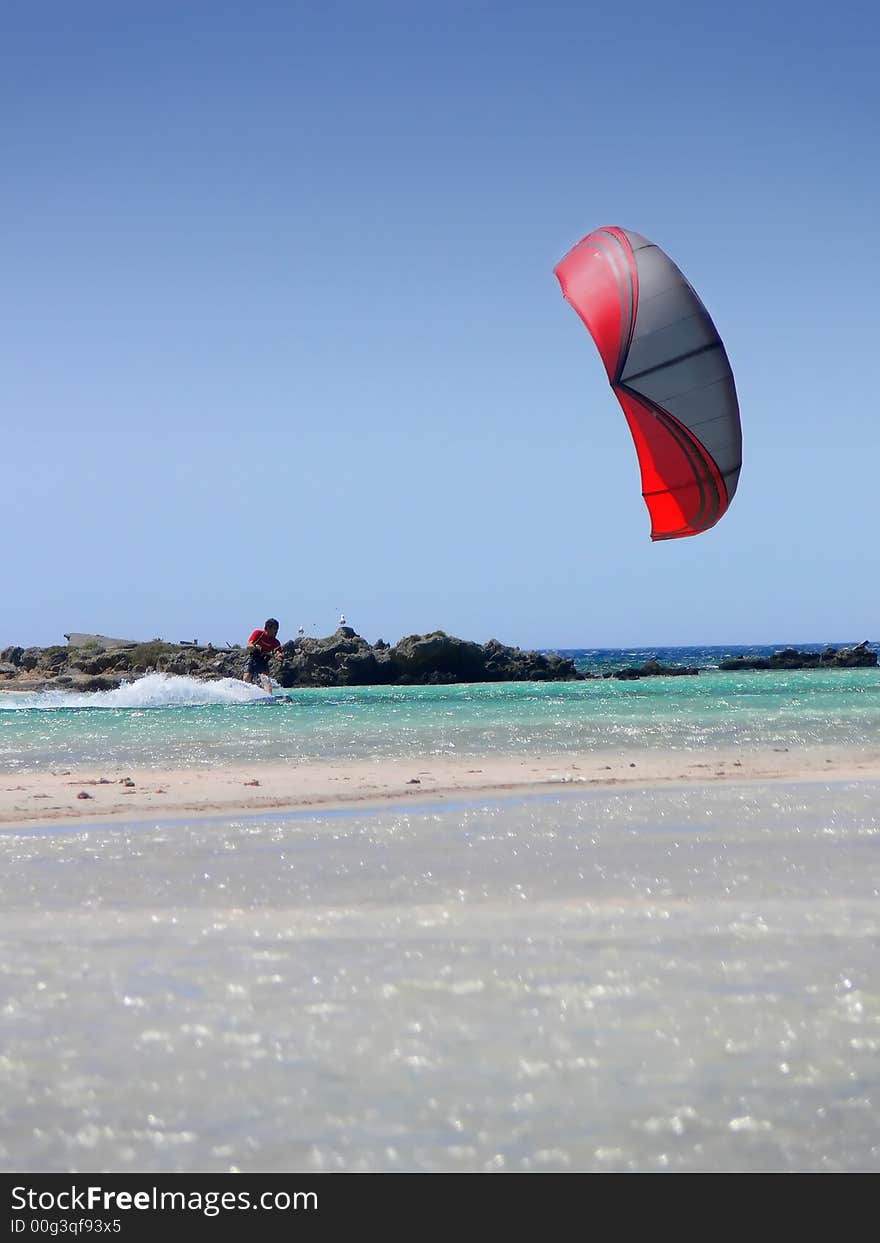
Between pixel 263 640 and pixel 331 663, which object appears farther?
pixel 331 663

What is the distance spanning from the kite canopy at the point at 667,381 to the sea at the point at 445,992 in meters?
3.59

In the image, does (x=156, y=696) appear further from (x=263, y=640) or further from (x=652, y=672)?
(x=652, y=672)

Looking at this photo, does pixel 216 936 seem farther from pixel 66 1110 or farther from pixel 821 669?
pixel 821 669

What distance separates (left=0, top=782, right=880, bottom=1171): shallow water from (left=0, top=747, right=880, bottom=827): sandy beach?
2.98 metres

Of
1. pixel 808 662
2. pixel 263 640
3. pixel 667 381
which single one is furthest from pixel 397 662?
pixel 667 381

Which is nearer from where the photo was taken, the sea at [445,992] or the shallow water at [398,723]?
the sea at [445,992]

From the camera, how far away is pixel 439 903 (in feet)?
19.7

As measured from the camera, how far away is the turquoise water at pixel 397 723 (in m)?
17.0

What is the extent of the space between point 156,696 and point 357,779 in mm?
23358

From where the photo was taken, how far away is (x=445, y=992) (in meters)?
4.38

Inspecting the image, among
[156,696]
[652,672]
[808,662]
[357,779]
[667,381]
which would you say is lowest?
[357,779]

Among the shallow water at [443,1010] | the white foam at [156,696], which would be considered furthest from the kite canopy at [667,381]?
the white foam at [156,696]

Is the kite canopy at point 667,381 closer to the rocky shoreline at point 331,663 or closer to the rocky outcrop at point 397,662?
the rocky shoreline at point 331,663
